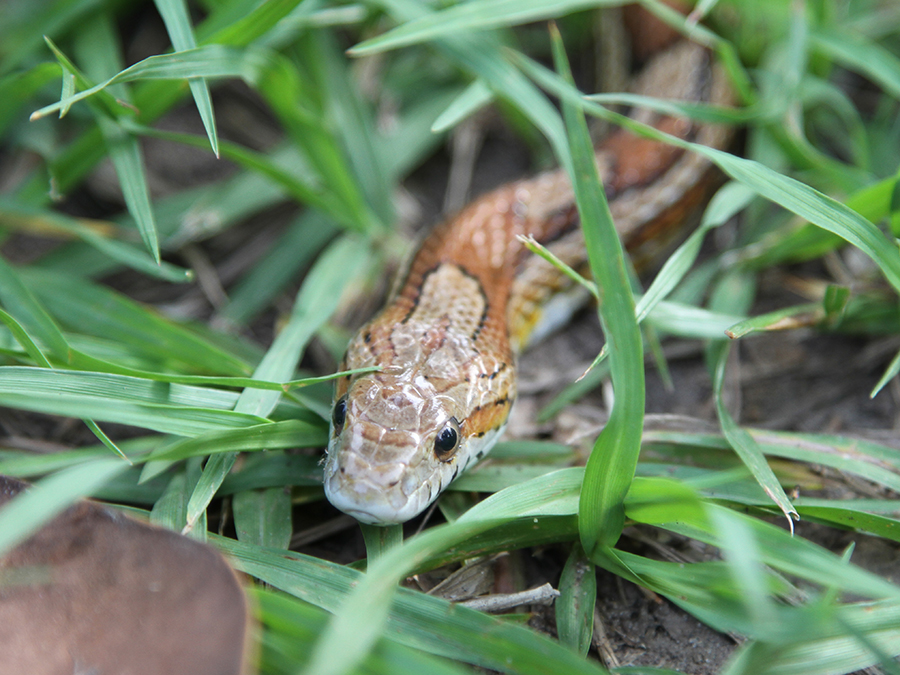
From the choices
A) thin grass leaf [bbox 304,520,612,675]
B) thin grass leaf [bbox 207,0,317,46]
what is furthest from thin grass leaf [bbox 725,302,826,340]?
thin grass leaf [bbox 207,0,317,46]

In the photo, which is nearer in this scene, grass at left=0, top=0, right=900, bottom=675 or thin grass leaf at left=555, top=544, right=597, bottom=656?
grass at left=0, top=0, right=900, bottom=675

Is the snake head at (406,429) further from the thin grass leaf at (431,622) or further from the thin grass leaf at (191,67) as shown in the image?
the thin grass leaf at (191,67)

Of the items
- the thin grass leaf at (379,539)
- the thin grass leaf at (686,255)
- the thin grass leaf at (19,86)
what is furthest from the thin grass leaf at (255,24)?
the thin grass leaf at (379,539)

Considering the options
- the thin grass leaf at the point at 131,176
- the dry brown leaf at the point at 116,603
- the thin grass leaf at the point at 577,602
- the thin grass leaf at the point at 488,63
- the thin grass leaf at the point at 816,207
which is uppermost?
the thin grass leaf at the point at 488,63

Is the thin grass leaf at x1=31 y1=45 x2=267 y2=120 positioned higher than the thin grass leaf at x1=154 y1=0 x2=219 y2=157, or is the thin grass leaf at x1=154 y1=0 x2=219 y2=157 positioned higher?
the thin grass leaf at x1=154 y1=0 x2=219 y2=157

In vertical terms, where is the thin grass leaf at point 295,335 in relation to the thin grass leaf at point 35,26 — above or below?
below

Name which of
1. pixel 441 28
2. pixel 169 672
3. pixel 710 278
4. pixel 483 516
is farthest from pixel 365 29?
pixel 169 672

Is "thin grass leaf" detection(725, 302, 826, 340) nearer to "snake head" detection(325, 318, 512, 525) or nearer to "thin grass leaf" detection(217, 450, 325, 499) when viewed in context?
"snake head" detection(325, 318, 512, 525)

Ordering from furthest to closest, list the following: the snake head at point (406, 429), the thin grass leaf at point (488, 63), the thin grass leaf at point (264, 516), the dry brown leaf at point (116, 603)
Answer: the thin grass leaf at point (488, 63)
the thin grass leaf at point (264, 516)
the snake head at point (406, 429)
the dry brown leaf at point (116, 603)
